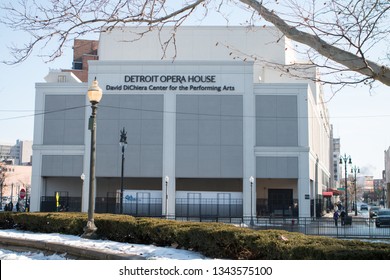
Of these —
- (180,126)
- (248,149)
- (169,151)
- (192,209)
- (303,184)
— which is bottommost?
(192,209)

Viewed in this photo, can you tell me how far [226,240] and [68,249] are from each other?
4011mm

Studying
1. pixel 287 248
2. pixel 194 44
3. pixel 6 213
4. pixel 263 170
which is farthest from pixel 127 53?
pixel 287 248

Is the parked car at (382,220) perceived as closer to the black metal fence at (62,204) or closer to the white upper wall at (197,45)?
the white upper wall at (197,45)

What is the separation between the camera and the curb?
10.4 metres

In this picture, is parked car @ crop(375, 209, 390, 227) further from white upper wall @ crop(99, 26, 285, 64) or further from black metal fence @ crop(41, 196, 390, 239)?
white upper wall @ crop(99, 26, 285, 64)

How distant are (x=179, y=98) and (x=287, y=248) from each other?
140 ft

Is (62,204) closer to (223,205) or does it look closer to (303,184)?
(223,205)

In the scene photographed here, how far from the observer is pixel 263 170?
1973 inches

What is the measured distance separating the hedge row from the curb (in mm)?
1904

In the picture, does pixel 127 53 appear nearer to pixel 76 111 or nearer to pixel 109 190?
pixel 76 111

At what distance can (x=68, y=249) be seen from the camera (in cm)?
1206

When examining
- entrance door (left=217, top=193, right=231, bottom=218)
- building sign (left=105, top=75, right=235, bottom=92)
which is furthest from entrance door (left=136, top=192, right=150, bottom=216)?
building sign (left=105, top=75, right=235, bottom=92)

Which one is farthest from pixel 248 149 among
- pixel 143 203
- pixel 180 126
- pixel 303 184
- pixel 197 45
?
pixel 197 45

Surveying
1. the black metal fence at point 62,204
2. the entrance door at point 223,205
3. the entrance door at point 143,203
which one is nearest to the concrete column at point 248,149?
the entrance door at point 223,205
